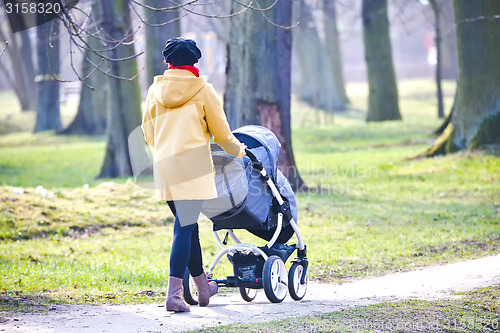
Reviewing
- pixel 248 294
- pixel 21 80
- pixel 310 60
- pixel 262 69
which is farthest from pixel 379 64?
pixel 248 294

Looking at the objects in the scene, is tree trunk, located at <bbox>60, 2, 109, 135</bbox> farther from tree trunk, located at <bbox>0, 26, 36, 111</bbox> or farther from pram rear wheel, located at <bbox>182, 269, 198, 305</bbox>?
pram rear wheel, located at <bbox>182, 269, 198, 305</bbox>

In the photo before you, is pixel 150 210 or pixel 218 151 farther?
pixel 150 210

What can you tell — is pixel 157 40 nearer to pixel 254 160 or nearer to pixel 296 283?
pixel 296 283

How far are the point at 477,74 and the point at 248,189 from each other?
11.2 meters

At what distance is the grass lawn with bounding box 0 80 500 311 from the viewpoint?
25.7 ft

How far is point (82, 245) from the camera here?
10.4 meters

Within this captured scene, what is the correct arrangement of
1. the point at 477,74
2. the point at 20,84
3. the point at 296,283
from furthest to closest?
the point at 20,84
the point at 477,74
the point at 296,283

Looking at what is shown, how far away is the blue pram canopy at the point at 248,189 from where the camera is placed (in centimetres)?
598

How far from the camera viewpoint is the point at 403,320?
5637 millimetres

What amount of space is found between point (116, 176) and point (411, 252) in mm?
10319

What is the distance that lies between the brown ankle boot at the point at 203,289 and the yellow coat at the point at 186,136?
78 cm

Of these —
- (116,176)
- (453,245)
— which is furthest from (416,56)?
(453,245)

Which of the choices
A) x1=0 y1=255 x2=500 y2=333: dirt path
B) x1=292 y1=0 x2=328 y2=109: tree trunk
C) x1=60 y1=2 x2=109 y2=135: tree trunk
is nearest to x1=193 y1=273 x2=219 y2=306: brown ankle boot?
x1=0 y1=255 x2=500 y2=333: dirt path

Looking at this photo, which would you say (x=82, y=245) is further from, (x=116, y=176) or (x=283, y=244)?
(x=116, y=176)
